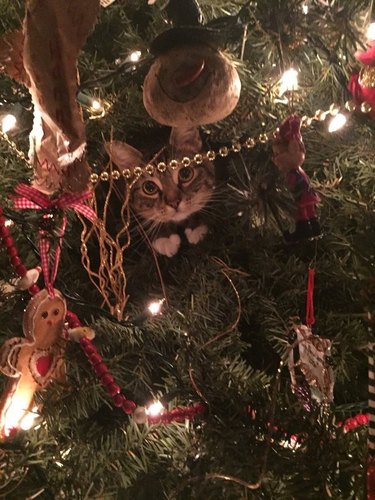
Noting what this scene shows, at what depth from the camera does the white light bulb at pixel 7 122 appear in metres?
0.68

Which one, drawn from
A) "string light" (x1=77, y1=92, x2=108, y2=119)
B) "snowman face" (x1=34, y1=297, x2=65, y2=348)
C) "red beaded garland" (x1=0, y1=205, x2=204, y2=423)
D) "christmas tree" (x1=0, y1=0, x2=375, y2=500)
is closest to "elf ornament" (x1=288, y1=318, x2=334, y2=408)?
"christmas tree" (x1=0, y1=0, x2=375, y2=500)

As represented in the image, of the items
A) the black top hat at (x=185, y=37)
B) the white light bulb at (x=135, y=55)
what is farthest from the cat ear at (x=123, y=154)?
the black top hat at (x=185, y=37)

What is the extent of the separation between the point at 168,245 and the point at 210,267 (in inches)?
3.6

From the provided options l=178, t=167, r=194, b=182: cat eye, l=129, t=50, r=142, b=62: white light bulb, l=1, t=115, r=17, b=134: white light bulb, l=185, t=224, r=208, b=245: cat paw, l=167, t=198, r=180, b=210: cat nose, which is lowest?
l=185, t=224, r=208, b=245: cat paw

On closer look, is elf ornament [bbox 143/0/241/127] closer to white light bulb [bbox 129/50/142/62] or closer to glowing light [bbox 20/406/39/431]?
white light bulb [bbox 129/50/142/62]

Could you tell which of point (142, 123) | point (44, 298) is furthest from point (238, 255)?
point (44, 298)

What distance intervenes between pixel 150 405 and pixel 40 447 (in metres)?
0.14

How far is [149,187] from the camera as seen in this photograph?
80cm

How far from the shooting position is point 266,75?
65 cm

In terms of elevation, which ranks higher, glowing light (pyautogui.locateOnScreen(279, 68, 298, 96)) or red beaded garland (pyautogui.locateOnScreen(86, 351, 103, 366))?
glowing light (pyautogui.locateOnScreen(279, 68, 298, 96))

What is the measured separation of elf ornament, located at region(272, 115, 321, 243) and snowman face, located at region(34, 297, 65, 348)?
0.26 m

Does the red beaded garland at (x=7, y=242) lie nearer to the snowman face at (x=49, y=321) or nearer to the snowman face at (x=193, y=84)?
the snowman face at (x=49, y=321)

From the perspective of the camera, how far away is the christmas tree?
0.47 m

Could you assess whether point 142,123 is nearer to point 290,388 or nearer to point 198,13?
point 198,13
